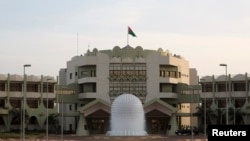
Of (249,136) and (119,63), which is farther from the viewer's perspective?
(119,63)

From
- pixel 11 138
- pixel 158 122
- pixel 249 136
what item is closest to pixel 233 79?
pixel 158 122

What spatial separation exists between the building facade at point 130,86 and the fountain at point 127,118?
8989mm

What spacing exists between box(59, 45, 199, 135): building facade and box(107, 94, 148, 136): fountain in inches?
354

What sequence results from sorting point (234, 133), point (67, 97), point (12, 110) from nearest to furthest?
point (234, 133), point (12, 110), point (67, 97)

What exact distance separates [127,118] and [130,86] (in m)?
16.8

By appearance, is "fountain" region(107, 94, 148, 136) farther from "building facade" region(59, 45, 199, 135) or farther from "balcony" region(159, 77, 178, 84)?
"balcony" region(159, 77, 178, 84)

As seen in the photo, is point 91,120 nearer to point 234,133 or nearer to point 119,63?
point 119,63

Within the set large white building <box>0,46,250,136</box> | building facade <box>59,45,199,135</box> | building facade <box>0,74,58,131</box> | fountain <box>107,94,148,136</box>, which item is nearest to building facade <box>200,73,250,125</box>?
large white building <box>0,46,250,136</box>

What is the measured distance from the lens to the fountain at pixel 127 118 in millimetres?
91438

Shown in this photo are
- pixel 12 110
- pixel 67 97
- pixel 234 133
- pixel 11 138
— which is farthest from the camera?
pixel 67 97

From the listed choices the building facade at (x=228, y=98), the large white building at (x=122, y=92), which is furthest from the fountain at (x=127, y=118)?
the building facade at (x=228, y=98)

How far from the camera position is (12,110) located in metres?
104

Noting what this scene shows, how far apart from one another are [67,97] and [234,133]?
96.8 m

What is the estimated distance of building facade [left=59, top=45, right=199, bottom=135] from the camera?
103875 millimetres
